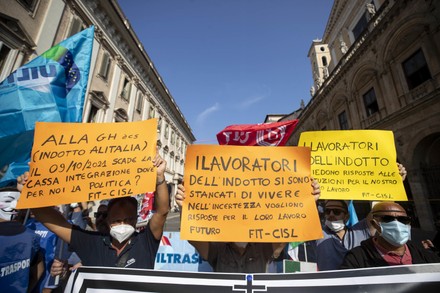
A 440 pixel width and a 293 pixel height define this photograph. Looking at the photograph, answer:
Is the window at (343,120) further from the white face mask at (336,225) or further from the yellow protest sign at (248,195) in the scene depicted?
the yellow protest sign at (248,195)

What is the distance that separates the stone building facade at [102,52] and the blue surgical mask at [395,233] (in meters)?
4.80

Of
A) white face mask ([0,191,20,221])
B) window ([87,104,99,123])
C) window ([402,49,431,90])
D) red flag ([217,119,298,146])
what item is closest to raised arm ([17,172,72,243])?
white face mask ([0,191,20,221])

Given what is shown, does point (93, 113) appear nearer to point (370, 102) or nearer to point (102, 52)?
point (102, 52)

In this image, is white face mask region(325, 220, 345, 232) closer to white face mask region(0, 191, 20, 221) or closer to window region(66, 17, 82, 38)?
white face mask region(0, 191, 20, 221)

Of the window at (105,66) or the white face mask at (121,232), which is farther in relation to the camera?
the window at (105,66)

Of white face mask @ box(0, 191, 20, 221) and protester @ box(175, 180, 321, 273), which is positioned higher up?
white face mask @ box(0, 191, 20, 221)

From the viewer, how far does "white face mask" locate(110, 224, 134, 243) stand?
176cm

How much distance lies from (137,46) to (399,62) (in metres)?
18.3

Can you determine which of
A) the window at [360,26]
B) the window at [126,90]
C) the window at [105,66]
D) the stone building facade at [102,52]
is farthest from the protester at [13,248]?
the window at [360,26]

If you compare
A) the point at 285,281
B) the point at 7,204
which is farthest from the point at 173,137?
the point at 285,281

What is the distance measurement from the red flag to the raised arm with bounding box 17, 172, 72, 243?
13.5 ft

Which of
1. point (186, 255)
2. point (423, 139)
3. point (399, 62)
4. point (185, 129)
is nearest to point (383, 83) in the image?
point (399, 62)

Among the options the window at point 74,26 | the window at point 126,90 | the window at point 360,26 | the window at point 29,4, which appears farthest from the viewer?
the window at point 126,90

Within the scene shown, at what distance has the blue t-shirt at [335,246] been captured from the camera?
212cm
